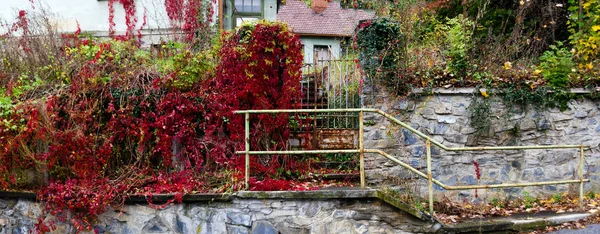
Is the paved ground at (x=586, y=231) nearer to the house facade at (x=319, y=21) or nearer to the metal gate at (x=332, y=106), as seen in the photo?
the metal gate at (x=332, y=106)

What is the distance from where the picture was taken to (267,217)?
18.3 ft

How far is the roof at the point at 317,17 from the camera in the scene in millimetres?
18000

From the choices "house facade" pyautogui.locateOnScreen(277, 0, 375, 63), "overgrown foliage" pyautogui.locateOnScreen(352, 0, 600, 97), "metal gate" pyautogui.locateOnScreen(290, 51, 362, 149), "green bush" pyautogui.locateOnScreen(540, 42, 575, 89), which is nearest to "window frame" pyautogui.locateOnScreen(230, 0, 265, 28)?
"house facade" pyautogui.locateOnScreen(277, 0, 375, 63)

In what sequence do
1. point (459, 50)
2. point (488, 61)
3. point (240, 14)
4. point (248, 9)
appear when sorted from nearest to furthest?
point (459, 50)
point (488, 61)
point (240, 14)
point (248, 9)

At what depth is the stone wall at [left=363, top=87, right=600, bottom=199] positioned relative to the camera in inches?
268

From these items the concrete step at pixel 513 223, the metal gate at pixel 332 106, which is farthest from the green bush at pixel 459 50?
the concrete step at pixel 513 223

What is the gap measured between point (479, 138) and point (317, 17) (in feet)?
42.6

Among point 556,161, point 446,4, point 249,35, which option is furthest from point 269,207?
point 446,4

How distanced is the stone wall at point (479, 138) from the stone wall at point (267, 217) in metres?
1.28

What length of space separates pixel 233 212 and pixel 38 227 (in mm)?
2664

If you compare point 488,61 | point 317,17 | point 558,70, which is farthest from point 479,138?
point 317,17

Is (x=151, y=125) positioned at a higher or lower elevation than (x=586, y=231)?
higher

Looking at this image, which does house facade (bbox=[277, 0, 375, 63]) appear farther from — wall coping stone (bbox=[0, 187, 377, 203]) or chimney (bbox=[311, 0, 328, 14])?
wall coping stone (bbox=[0, 187, 377, 203])

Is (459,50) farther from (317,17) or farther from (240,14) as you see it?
(317,17)
